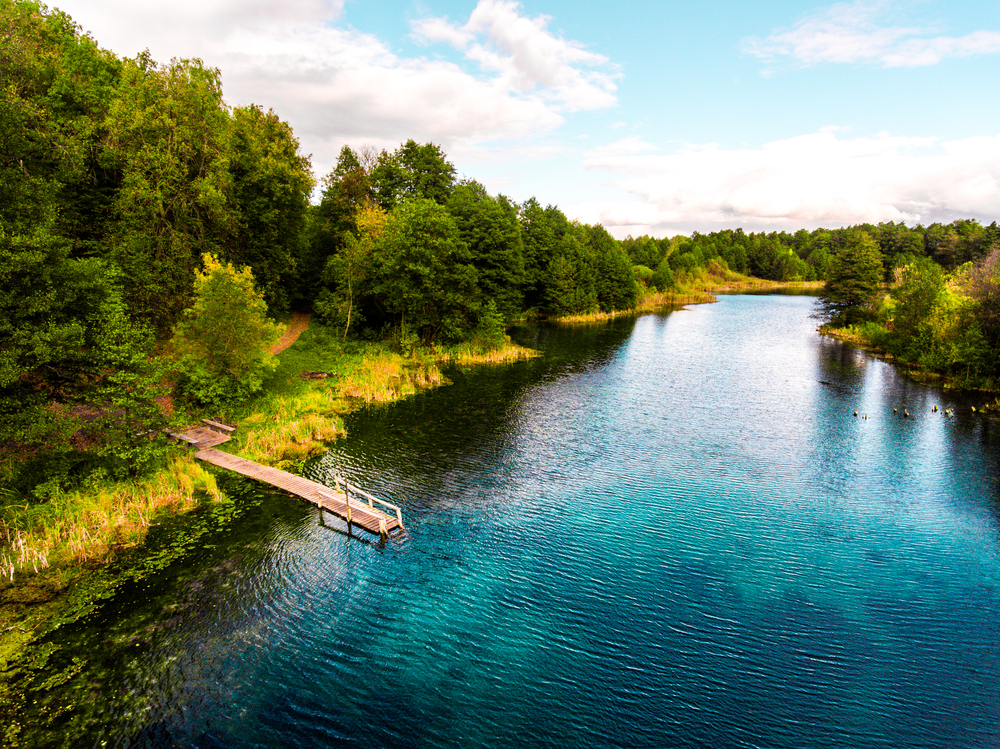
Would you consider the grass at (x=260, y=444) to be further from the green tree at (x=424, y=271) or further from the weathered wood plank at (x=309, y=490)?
the green tree at (x=424, y=271)

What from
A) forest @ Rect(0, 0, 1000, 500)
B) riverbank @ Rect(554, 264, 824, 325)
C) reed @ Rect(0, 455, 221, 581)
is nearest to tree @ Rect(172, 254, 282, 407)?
forest @ Rect(0, 0, 1000, 500)

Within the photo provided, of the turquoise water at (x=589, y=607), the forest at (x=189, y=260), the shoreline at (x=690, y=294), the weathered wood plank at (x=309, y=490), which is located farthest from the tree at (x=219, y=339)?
the shoreline at (x=690, y=294)

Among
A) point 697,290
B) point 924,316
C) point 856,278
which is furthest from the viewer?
point 697,290

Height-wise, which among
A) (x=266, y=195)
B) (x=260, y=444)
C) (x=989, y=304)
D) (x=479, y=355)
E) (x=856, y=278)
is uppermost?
(x=266, y=195)

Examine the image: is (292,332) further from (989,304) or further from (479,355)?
(989,304)

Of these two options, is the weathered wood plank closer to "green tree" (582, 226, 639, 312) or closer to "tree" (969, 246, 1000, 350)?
"tree" (969, 246, 1000, 350)

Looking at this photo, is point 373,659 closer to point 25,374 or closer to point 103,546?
point 103,546

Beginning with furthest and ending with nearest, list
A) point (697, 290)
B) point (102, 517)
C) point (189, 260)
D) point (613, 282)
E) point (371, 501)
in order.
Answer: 1. point (697, 290)
2. point (613, 282)
3. point (189, 260)
4. point (371, 501)
5. point (102, 517)

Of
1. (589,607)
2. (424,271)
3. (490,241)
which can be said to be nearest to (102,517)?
(589,607)
